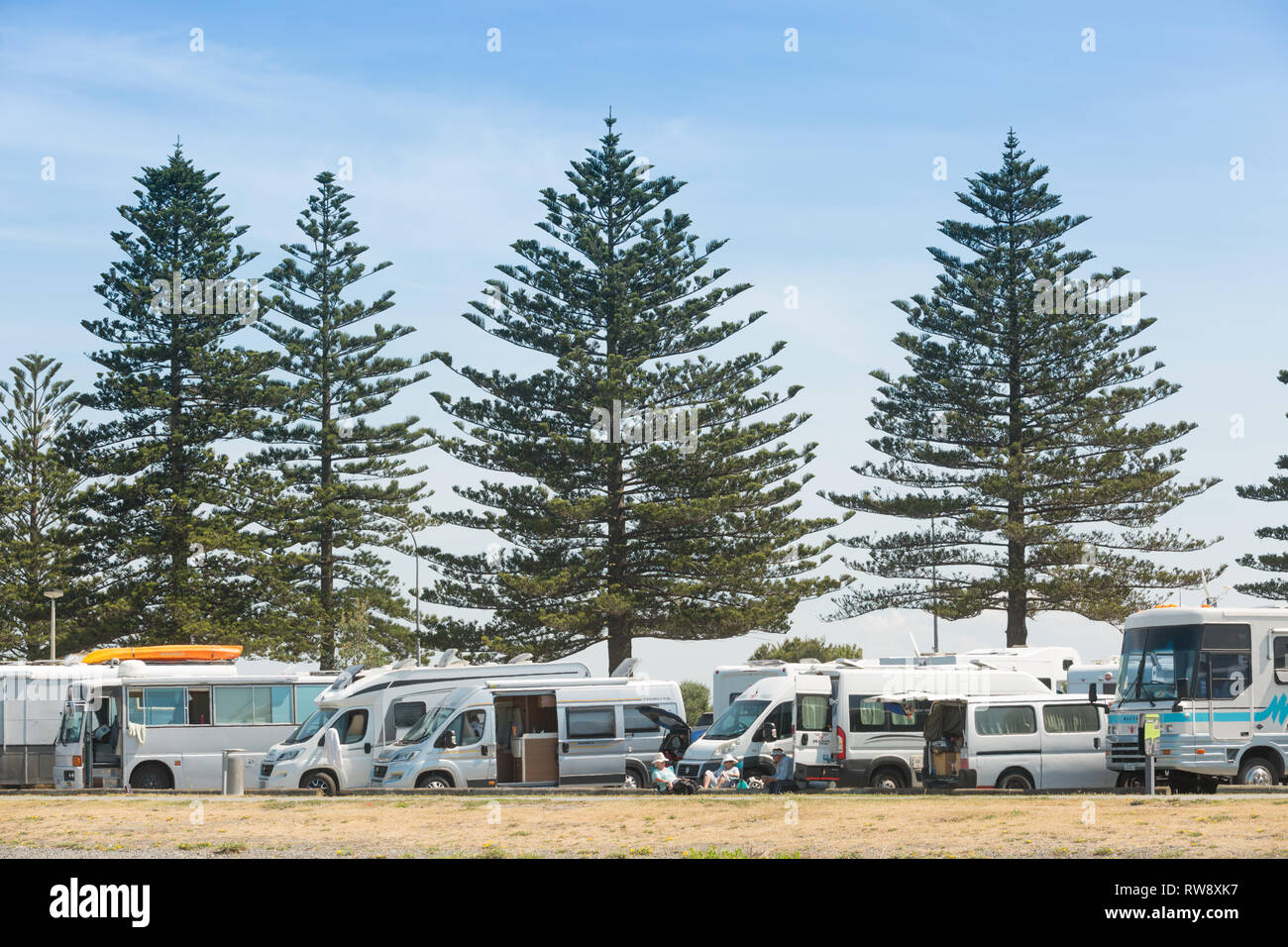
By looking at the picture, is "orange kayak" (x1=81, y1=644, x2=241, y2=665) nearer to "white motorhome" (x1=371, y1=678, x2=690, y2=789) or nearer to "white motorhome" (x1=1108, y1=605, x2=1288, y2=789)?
"white motorhome" (x1=371, y1=678, x2=690, y2=789)

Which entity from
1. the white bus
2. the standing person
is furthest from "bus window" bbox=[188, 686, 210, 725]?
the standing person

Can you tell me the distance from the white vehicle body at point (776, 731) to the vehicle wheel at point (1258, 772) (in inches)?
228

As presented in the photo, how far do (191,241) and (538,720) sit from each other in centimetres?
2997

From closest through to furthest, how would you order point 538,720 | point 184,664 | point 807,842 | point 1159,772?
point 807,842
point 1159,772
point 538,720
point 184,664

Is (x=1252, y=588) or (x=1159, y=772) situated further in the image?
(x=1252, y=588)

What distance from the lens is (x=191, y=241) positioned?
48.8 meters

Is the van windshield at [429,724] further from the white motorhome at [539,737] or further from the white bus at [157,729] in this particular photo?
the white bus at [157,729]

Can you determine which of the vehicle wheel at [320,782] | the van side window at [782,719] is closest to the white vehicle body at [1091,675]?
the van side window at [782,719]

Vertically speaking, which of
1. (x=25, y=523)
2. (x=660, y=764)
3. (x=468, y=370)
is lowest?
(x=660, y=764)

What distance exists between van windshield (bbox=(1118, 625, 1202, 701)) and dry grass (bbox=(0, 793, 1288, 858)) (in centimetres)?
254

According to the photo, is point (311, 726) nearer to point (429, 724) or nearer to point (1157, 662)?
point (429, 724)

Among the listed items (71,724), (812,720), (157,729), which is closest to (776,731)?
(812,720)

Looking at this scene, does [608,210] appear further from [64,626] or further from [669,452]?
[64,626]
